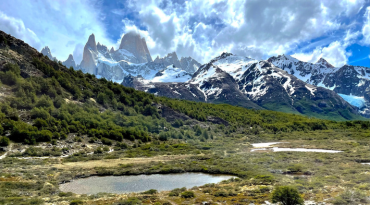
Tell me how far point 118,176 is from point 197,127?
226 ft

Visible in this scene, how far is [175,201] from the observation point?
28.2m

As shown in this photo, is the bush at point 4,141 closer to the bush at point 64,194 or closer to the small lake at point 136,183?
the small lake at point 136,183

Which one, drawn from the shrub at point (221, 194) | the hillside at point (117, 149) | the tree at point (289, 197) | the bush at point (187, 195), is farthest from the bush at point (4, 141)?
the tree at point (289, 197)

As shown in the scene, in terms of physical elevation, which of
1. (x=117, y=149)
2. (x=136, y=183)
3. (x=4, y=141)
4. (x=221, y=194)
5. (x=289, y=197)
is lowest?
(x=221, y=194)

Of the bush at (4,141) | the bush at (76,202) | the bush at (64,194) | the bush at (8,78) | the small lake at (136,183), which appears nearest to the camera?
the bush at (76,202)

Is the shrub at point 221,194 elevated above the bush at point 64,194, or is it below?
below

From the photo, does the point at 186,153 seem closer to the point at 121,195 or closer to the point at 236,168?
the point at 236,168

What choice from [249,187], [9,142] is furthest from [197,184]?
[9,142]

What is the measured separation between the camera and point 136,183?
125 ft

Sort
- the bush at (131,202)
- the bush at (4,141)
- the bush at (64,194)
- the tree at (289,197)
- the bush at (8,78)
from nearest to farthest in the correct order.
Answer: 1. the tree at (289,197)
2. the bush at (131,202)
3. the bush at (64,194)
4. the bush at (4,141)
5. the bush at (8,78)

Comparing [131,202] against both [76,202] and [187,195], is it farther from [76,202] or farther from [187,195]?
[187,195]

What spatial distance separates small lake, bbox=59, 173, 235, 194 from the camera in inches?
1363

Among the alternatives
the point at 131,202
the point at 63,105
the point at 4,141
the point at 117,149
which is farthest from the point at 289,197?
the point at 63,105

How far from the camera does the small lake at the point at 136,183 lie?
34.6 m
